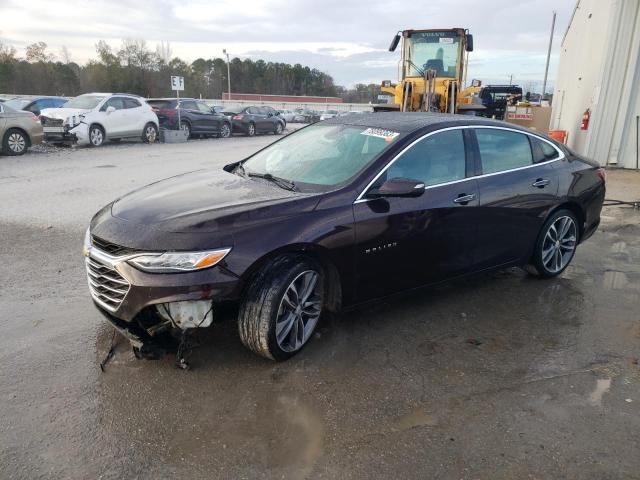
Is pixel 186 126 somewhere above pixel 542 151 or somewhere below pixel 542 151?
below

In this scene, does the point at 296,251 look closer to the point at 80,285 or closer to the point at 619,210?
the point at 80,285

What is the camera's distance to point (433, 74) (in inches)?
505

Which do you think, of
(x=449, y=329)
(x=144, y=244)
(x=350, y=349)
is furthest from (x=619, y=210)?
(x=144, y=244)

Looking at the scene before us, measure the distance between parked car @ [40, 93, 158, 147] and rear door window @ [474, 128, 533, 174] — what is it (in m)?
14.5

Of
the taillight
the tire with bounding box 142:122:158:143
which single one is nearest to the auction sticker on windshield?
the taillight

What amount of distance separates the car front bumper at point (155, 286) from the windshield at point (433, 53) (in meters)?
12.1

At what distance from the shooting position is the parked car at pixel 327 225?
2990 millimetres

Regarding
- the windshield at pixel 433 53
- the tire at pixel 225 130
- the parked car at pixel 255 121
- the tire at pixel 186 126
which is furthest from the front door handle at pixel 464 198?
the parked car at pixel 255 121

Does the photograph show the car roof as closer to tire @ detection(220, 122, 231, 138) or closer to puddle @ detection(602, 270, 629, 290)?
puddle @ detection(602, 270, 629, 290)

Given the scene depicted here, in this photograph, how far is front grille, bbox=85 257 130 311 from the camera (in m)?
3.04

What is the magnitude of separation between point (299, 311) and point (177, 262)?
90cm

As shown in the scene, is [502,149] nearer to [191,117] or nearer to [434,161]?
[434,161]

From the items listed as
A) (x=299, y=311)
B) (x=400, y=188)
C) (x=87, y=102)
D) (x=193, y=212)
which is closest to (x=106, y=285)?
(x=193, y=212)

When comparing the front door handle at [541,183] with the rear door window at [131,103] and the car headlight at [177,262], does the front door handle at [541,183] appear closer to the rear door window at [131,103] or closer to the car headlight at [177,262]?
the car headlight at [177,262]
